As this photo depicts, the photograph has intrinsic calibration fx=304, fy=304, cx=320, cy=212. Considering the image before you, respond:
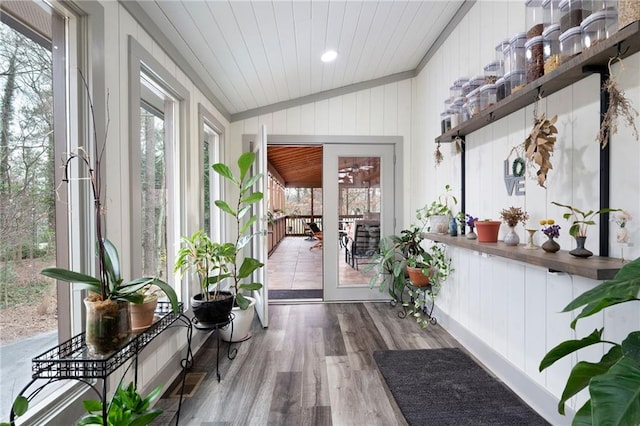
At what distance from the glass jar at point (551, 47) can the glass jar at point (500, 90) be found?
312mm

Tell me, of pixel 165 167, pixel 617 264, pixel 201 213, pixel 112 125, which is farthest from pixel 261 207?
pixel 617 264

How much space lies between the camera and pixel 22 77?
3.85ft

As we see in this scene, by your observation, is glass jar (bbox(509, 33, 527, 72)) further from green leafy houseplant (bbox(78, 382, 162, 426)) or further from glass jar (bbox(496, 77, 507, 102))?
Result: green leafy houseplant (bbox(78, 382, 162, 426))

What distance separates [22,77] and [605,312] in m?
2.63

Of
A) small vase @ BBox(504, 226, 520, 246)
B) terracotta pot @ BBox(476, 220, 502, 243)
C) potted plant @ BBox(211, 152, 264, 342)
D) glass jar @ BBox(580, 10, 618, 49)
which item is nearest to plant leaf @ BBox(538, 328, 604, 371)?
small vase @ BBox(504, 226, 520, 246)

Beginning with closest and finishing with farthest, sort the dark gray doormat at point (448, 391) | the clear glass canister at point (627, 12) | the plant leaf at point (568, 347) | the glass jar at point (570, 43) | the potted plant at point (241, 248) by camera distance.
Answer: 1. the plant leaf at point (568, 347)
2. the clear glass canister at point (627, 12)
3. the glass jar at point (570, 43)
4. the dark gray doormat at point (448, 391)
5. the potted plant at point (241, 248)

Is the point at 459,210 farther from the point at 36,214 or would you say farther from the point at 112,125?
the point at 36,214

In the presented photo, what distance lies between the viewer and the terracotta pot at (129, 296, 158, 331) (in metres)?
1.34

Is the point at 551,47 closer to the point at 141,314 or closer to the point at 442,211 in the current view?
the point at 442,211

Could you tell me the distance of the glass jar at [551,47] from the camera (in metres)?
1.45

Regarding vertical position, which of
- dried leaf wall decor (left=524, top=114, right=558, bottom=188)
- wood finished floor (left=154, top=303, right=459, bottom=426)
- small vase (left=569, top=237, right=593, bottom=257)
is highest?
dried leaf wall decor (left=524, top=114, right=558, bottom=188)

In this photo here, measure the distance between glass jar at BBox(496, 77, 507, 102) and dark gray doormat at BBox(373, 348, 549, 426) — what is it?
6.03ft

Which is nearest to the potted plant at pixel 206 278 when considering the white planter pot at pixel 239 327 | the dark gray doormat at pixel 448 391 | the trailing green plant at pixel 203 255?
the trailing green plant at pixel 203 255

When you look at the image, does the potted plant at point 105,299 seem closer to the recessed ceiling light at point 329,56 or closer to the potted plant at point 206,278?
the potted plant at point 206,278
